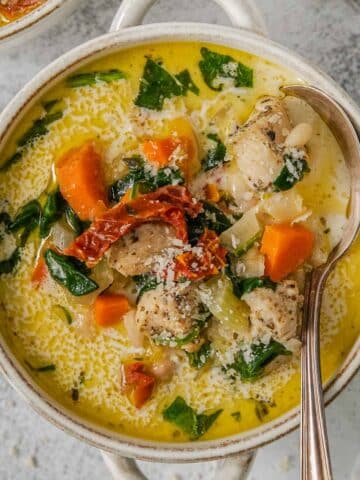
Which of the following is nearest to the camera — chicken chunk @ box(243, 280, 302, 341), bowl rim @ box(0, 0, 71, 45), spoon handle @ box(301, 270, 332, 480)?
spoon handle @ box(301, 270, 332, 480)

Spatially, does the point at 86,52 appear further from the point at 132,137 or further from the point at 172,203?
the point at 172,203

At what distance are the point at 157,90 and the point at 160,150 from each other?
0.16 m

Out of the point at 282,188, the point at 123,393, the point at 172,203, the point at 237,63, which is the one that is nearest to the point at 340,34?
the point at 237,63

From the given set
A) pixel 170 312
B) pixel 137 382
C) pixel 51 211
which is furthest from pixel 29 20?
pixel 137 382

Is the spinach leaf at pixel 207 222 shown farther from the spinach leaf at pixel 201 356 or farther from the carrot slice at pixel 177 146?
the spinach leaf at pixel 201 356

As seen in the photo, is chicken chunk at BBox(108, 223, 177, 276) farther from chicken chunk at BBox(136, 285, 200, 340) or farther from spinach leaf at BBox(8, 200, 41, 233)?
spinach leaf at BBox(8, 200, 41, 233)

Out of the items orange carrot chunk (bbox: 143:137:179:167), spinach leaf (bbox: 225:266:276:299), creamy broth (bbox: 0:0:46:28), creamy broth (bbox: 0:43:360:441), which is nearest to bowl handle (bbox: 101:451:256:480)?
creamy broth (bbox: 0:43:360:441)

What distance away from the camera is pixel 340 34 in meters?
2.44

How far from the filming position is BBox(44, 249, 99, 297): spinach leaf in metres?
1.94

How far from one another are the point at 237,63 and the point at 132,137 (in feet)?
1.02

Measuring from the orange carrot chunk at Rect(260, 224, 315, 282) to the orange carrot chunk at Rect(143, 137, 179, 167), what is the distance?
0.94ft

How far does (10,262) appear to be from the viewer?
2.02m

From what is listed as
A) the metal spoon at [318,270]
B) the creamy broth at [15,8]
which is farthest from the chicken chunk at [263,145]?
the creamy broth at [15,8]

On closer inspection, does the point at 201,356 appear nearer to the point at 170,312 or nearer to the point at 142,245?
the point at 170,312
